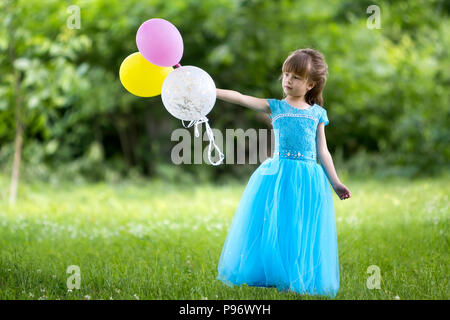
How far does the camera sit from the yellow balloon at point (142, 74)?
3.04m

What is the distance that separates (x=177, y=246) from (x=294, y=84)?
71.4 inches

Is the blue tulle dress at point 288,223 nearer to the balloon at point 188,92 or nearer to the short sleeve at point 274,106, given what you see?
the short sleeve at point 274,106

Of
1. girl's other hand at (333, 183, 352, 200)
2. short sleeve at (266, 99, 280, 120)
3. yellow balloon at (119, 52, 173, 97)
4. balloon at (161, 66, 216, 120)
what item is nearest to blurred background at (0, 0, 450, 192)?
yellow balloon at (119, 52, 173, 97)

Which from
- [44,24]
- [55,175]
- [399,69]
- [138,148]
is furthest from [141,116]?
[399,69]

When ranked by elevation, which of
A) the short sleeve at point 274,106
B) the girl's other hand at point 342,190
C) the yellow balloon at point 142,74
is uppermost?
the yellow balloon at point 142,74

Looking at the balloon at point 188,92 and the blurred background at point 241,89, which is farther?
the blurred background at point 241,89

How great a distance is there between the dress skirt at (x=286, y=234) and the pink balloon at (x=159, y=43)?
0.92 m

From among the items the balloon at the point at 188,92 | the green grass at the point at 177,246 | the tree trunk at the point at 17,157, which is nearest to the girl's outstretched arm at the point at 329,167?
the green grass at the point at 177,246

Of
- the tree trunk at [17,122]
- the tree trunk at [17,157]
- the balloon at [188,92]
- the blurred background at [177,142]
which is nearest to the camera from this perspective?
the balloon at [188,92]

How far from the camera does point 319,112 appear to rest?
306 cm

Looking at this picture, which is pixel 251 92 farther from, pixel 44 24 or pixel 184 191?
pixel 44 24

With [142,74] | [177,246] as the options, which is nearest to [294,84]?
[142,74]

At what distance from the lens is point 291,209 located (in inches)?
116

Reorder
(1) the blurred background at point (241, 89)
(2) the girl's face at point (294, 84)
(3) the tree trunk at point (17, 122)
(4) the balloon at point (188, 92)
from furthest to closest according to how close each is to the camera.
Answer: (1) the blurred background at point (241, 89) → (3) the tree trunk at point (17, 122) → (2) the girl's face at point (294, 84) → (4) the balloon at point (188, 92)
